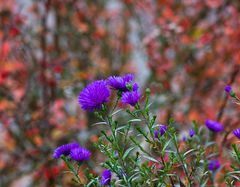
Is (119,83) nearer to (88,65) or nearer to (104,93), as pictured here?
(104,93)

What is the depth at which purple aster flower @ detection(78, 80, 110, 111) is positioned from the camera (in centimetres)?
154

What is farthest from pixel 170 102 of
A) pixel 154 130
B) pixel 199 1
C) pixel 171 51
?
pixel 154 130

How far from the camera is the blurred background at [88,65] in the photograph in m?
4.85

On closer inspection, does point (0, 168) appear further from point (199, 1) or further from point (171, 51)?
point (199, 1)

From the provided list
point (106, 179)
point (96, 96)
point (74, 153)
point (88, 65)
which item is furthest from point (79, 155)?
point (88, 65)

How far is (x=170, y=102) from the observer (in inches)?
216

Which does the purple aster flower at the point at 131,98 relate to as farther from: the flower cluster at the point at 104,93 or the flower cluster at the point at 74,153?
the flower cluster at the point at 74,153

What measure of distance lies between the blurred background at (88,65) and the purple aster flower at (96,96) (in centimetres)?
302

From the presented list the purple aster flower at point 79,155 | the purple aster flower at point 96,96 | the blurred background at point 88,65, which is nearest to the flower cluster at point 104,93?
the purple aster flower at point 96,96

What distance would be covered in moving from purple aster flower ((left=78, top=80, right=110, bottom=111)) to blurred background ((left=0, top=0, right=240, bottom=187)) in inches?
119

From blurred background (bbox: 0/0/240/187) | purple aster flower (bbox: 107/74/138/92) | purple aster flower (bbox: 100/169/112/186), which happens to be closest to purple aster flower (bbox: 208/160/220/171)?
purple aster flower (bbox: 100/169/112/186)

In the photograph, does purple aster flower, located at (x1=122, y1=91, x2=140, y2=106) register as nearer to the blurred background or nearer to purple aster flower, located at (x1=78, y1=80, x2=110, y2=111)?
purple aster flower, located at (x1=78, y1=80, x2=110, y2=111)

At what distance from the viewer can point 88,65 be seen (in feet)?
18.2

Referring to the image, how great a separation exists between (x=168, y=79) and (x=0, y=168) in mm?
2291
